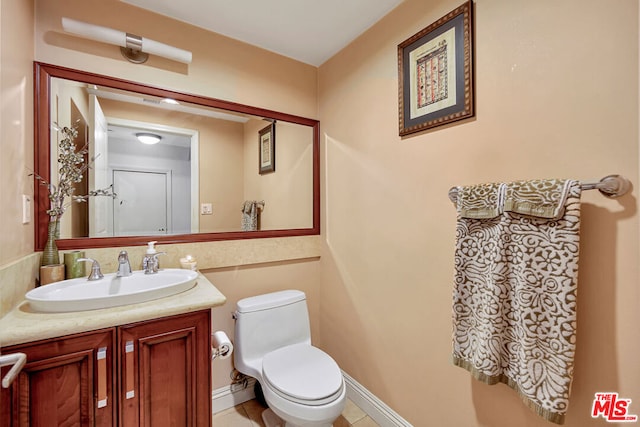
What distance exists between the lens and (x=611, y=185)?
0.85m

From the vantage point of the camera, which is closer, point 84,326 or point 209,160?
point 84,326

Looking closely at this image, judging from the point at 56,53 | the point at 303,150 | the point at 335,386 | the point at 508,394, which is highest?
the point at 56,53

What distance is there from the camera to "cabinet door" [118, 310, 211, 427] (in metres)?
1.04

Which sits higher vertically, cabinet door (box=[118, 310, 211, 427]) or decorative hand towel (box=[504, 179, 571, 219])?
decorative hand towel (box=[504, 179, 571, 219])

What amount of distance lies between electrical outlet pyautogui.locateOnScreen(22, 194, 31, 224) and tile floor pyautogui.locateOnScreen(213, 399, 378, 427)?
1481 mm

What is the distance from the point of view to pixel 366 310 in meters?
1.80

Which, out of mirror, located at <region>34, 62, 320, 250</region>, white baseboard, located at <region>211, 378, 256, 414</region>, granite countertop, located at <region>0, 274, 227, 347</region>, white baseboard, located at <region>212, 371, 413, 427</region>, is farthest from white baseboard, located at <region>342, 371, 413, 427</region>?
granite countertop, located at <region>0, 274, 227, 347</region>

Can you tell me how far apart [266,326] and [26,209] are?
128cm

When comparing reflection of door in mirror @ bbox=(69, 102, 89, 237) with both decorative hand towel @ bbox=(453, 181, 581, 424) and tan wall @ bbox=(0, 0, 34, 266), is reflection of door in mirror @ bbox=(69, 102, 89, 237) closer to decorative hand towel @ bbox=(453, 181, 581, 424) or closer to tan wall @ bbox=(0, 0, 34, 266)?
tan wall @ bbox=(0, 0, 34, 266)

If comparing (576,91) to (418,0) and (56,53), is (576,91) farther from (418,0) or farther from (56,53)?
(56,53)

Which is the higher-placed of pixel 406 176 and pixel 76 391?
pixel 406 176

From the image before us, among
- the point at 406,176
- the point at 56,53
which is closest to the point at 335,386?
the point at 406,176

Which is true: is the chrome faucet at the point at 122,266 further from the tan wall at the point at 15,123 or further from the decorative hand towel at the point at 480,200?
the decorative hand towel at the point at 480,200

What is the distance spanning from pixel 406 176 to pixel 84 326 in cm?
151
